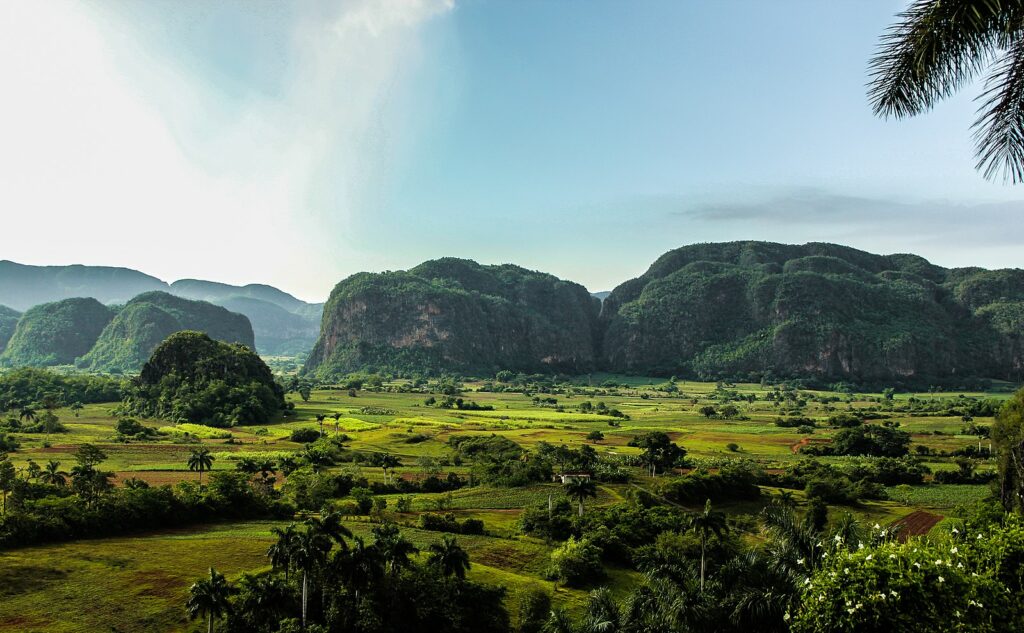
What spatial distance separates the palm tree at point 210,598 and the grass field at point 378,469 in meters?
3.38

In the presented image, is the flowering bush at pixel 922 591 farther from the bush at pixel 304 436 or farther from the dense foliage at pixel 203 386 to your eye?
the dense foliage at pixel 203 386

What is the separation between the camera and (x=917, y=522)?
151 feet

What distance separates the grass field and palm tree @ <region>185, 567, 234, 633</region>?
338 centimetres

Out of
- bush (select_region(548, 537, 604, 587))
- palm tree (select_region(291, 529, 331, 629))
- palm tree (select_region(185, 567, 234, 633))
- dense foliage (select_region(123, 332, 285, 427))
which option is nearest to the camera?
palm tree (select_region(185, 567, 234, 633))

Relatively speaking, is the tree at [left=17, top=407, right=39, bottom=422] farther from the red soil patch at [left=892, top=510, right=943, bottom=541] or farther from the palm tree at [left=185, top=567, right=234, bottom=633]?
the red soil patch at [left=892, top=510, right=943, bottom=541]

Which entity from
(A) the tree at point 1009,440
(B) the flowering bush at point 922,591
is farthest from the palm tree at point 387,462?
(B) the flowering bush at point 922,591

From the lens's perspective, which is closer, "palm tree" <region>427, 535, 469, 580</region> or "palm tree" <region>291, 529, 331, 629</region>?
"palm tree" <region>291, 529, 331, 629</region>

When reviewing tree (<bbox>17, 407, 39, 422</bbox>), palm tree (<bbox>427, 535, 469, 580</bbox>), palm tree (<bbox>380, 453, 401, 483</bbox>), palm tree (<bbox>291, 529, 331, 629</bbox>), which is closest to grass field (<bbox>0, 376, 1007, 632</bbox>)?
palm tree (<bbox>380, 453, 401, 483</bbox>)

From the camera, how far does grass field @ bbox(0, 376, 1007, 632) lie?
1159 inches

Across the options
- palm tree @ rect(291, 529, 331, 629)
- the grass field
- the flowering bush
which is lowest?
the grass field

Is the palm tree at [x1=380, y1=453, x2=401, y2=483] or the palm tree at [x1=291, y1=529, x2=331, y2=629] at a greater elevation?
the palm tree at [x1=291, y1=529, x2=331, y2=629]

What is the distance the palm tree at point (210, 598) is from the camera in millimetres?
24766

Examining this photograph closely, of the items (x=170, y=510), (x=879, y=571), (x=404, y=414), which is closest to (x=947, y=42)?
(x=879, y=571)

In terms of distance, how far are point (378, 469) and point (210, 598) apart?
38512mm
